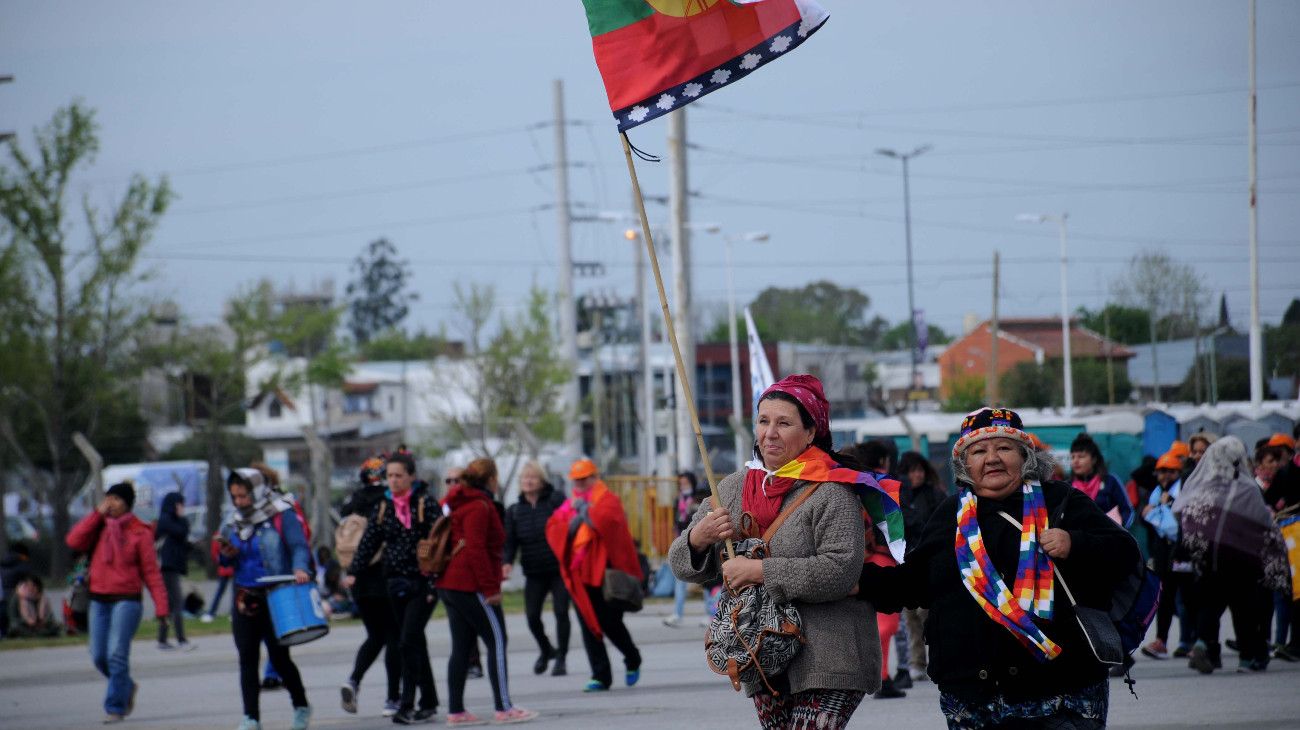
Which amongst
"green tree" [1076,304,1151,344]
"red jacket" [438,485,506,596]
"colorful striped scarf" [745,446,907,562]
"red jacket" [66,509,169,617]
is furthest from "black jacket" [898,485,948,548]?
"green tree" [1076,304,1151,344]

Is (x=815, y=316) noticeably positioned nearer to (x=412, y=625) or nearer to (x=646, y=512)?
(x=646, y=512)

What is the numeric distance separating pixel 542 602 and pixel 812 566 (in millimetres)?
10039

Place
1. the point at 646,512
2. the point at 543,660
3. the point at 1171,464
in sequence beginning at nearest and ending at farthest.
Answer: the point at 1171,464, the point at 543,660, the point at 646,512

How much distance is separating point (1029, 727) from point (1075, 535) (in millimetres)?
654

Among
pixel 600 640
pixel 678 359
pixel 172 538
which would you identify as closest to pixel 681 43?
pixel 678 359

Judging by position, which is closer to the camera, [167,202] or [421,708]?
[421,708]

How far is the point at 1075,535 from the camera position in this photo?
5.18 m

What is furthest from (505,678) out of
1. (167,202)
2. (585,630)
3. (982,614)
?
(167,202)

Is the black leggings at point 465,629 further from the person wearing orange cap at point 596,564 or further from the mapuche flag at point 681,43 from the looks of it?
the mapuche flag at point 681,43

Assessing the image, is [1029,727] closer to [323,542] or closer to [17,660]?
[17,660]

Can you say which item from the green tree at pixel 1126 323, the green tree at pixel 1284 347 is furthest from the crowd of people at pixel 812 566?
the green tree at pixel 1126 323

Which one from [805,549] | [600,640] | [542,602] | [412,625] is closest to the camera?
[805,549]

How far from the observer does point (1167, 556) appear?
45.0 feet

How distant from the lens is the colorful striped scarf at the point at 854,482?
5.52 m
